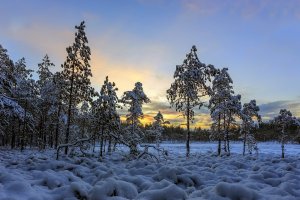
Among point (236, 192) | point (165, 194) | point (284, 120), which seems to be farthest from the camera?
point (284, 120)

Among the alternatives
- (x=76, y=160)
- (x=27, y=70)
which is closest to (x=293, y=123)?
(x=76, y=160)

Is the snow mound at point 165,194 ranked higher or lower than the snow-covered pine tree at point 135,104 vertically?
lower

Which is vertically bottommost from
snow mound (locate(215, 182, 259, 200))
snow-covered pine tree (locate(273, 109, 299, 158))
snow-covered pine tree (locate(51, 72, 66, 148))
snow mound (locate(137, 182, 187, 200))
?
snow mound (locate(137, 182, 187, 200))

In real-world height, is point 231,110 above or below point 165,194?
above

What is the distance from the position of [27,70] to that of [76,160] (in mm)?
37583

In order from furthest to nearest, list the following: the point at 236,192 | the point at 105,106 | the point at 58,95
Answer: the point at 58,95 → the point at 105,106 → the point at 236,192

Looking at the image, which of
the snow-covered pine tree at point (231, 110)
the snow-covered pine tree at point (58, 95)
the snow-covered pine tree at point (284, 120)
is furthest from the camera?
the snow-covered pine tree at point (231, 110)

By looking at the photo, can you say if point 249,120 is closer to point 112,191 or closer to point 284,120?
point 284,120

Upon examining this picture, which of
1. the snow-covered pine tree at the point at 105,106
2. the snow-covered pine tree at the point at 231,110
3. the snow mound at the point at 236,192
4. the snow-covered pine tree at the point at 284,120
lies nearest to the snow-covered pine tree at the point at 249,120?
the snow-covered pine tree at the point at 231,110

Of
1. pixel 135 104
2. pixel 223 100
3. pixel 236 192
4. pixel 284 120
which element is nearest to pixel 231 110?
pixel 223 100

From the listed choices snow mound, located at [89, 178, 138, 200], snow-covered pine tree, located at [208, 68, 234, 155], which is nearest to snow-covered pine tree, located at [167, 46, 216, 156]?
snow-covered pine tree, located at [208, 68, 234, 155]

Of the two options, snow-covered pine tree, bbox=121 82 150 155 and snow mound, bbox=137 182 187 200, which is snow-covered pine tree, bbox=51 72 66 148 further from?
snow mound, bbox=137 182 187 200

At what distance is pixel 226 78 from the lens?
128 feet

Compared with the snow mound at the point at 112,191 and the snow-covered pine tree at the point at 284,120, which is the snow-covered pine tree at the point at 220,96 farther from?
the snow mound at the point at 112,191
